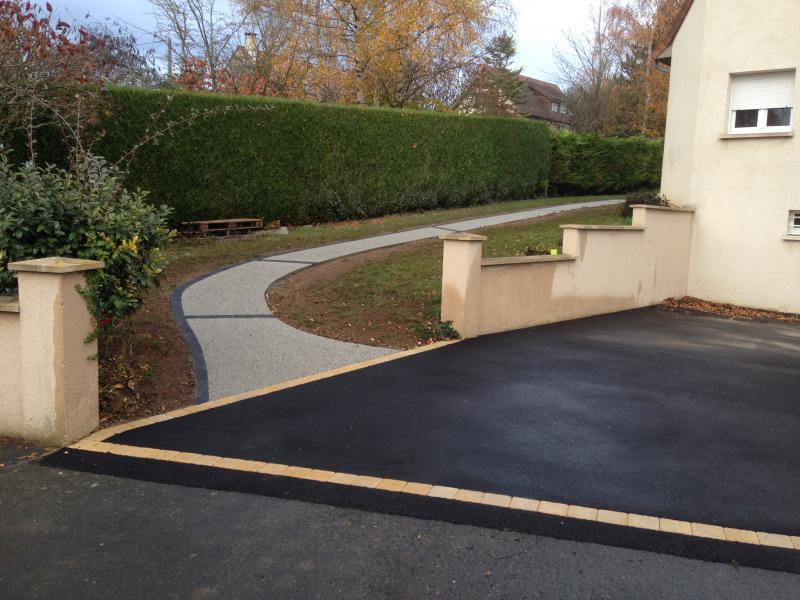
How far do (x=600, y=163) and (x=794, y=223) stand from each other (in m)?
14.9

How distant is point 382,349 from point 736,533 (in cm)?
482

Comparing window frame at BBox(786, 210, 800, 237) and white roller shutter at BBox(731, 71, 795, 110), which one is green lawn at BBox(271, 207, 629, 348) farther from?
white roller shutter at BBox(731, 71, 795, 110)

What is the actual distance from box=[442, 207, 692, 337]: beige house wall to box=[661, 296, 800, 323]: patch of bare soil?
0.22m

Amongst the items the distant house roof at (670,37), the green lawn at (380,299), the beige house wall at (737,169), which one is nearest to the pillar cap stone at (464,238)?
the green lawn at (380,299)

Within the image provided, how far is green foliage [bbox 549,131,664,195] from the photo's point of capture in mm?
26703

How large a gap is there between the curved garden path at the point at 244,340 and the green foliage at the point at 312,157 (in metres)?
3.90

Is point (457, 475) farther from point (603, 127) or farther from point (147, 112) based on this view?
point (603, 127)

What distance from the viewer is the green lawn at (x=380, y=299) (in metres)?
8.86

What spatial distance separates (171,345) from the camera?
738 centimetres

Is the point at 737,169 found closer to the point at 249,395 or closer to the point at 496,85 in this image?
the point at 249,395

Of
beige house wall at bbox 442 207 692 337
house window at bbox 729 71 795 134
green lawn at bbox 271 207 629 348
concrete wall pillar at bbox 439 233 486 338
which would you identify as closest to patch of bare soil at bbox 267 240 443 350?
green lawn at bbox 271 207 629 348

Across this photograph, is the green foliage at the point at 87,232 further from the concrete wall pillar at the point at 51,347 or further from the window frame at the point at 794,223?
the window frame at the point at 794,223

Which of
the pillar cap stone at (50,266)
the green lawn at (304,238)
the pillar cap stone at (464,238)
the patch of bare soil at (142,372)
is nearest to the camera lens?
the pillar cap stone at (50,266)

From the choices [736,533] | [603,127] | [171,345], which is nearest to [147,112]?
[171,345]
